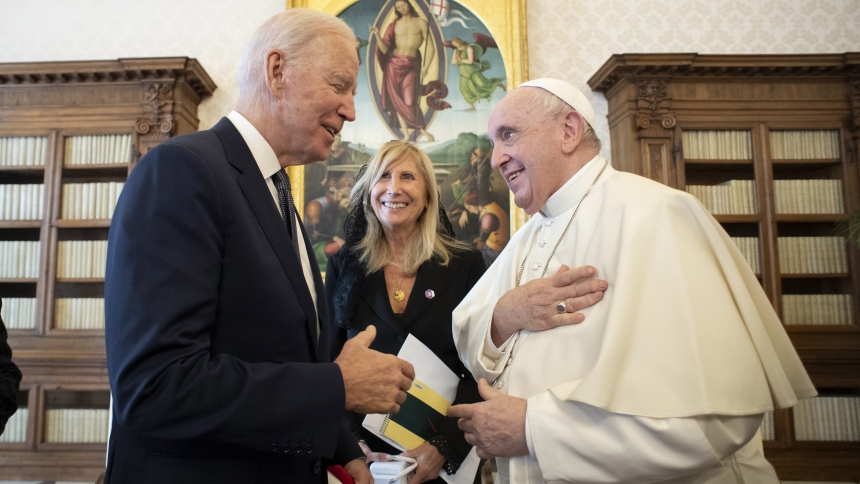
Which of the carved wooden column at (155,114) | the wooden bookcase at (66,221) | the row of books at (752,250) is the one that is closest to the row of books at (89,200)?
the wooden bookcase at (66,221)

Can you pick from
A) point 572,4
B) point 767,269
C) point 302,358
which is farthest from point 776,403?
point 572,4

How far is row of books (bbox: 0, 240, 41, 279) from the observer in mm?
4859

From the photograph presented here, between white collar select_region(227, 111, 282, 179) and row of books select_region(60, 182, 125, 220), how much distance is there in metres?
4.05

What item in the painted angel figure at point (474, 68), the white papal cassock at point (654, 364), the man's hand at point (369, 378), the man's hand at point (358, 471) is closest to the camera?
the man's hand at point (369, 378)

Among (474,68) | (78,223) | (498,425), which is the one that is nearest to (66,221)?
(78,223)

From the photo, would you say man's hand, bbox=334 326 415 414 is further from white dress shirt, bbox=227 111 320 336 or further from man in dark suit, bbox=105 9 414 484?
white dress shirt, bbox=227 111 320 336

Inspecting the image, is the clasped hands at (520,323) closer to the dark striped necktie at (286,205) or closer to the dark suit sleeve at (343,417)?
the dark suit sleeve at (343,417)

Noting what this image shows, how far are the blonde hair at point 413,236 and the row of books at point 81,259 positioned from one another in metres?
3.10

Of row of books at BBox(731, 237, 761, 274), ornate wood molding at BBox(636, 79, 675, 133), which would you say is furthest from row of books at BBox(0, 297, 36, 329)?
row of books at BBox(731, 237, 761, 274)

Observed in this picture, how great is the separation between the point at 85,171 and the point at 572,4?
15.4 ft

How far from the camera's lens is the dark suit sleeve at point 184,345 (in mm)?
1018

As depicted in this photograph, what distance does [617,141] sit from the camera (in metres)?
5.12

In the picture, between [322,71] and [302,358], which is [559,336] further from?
[322,71]

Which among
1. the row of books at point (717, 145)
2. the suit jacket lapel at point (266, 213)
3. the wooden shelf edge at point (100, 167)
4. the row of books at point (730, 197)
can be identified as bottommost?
the suit jacket lapel at point (266, 213)
